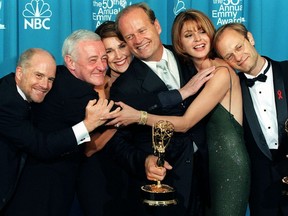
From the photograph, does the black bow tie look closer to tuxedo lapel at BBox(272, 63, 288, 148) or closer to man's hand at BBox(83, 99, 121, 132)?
tuxedo lapel at BBox(272, 63, 288, 148)

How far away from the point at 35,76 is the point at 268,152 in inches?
40.8

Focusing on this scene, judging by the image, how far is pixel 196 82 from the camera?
214cm

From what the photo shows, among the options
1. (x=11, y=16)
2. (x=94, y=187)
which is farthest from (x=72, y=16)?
(x=94, y=187)

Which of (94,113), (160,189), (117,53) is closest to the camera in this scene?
(160,189)

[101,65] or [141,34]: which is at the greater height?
[141,34]

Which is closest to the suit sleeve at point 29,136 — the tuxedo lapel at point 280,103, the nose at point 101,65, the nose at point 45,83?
the nose at point 45,83

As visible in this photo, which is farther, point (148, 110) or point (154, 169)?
point (148, 110)

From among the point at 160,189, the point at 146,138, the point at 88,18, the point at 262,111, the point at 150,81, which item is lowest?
the point at 160,189

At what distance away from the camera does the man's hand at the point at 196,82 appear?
2121mm

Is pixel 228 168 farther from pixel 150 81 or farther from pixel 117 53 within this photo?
pixel 117 53

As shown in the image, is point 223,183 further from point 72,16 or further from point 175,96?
point 72,16

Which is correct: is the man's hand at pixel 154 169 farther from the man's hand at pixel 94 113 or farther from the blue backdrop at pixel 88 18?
the blue backdrop at pixel 88 18

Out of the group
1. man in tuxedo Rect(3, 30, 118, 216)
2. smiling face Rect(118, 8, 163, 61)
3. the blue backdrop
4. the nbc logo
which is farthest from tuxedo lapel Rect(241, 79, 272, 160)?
the nbc logo

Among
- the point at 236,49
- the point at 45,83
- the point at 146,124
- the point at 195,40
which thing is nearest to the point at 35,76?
the point at 45,83
